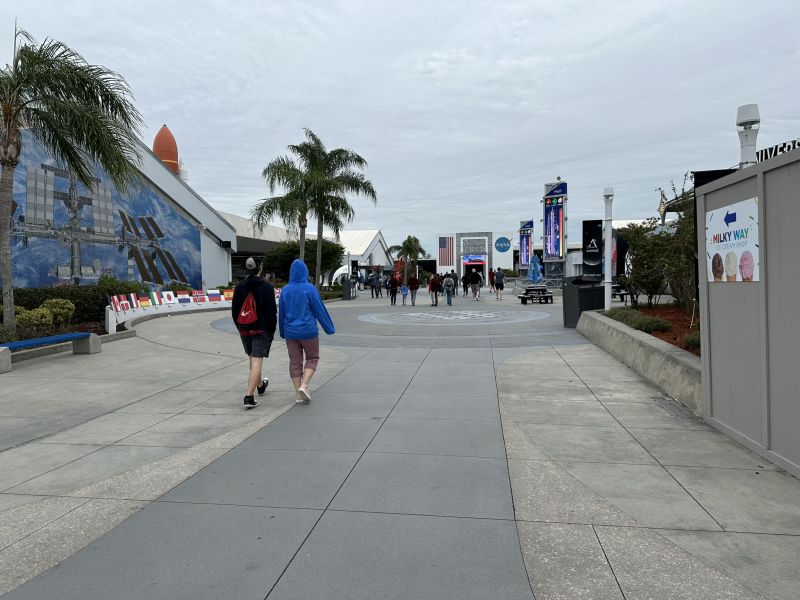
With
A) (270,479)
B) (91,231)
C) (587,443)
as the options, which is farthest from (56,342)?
(91,231)

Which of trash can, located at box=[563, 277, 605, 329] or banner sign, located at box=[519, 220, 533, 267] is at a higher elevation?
banner sign, located at box=[519, 220, 533, 267]

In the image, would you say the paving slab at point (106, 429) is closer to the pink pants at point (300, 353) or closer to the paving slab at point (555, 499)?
the pink pants at point (300, 353)

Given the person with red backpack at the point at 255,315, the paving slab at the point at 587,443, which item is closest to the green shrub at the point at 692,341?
the paving slab at the point at 587,443

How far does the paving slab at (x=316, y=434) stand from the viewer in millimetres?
4926

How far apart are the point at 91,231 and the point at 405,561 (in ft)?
86.4

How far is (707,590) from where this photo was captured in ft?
8.69

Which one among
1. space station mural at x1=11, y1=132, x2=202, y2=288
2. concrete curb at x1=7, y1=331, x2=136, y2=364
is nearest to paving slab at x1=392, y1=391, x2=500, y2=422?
concrete curb at x1=7, y1=331, x2=136, y2=364

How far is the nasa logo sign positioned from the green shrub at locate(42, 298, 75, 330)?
58.5 m

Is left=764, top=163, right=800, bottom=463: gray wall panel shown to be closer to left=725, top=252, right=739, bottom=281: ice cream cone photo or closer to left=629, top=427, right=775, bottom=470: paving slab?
left=629, top=427, right=775, bottom=470: paving slab

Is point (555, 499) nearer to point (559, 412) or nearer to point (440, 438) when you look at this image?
point (440, 438)

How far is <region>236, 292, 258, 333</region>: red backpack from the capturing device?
6.50 metres

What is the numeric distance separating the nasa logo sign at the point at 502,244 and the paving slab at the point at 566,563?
66.2 m

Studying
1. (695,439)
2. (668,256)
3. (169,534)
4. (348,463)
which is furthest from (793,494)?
(668,256)

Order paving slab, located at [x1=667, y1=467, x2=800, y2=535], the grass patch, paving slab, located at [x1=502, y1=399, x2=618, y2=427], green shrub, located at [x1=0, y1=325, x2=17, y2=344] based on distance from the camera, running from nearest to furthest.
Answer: paving slab, located at [x1=667, y1=467, x2=800, y2=535]
paving slab, located at [x1=502, y1=399, x2=618, y2=427]
the grass patch
green shrub, located at [x1=0, y1=325, x2=17, y2=344]
